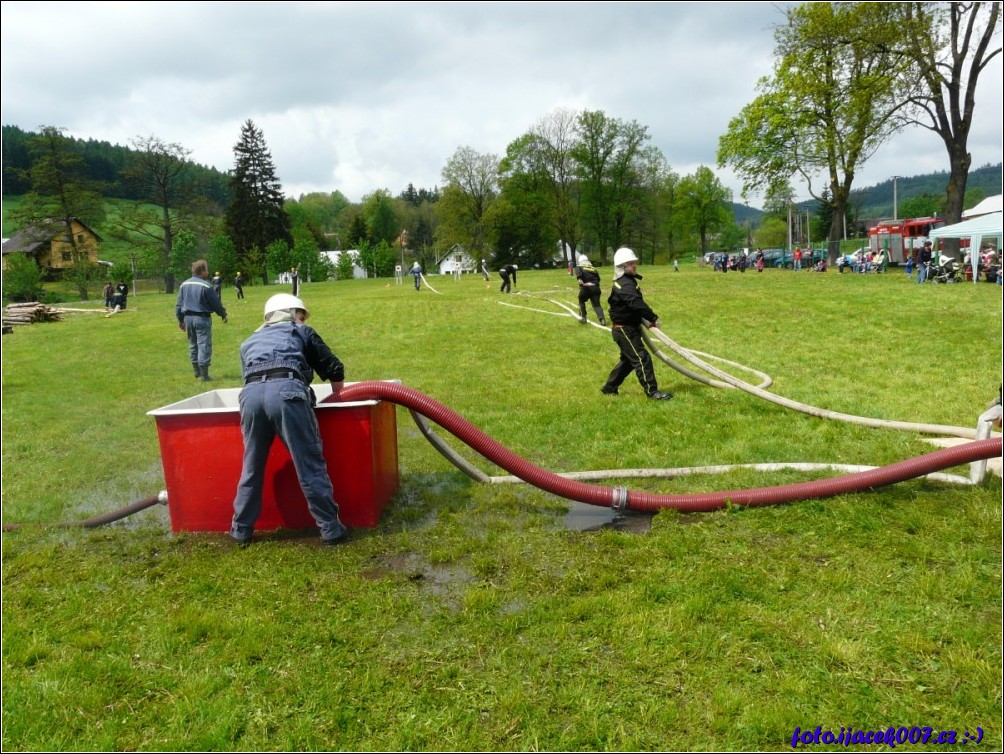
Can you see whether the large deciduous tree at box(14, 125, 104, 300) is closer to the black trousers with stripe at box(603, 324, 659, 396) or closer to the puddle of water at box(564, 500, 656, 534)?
the black trousers with stripe at box(603, 324, 659, 396)

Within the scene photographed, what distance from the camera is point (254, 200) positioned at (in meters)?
5.96

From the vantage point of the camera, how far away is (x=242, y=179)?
585 centimetres

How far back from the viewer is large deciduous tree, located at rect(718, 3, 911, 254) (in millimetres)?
8891

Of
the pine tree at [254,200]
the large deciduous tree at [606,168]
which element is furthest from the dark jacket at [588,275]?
the pine tree at [254,200]

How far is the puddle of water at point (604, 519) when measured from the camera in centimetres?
463

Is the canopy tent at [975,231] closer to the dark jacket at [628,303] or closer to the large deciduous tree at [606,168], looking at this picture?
the large deciduous tree at [606,168]

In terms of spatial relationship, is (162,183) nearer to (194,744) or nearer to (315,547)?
(315,547)

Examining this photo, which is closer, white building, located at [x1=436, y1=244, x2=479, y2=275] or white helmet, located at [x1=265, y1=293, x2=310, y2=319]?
white helmet, located at [x1=265, y1=293, x2=310, y2=319]

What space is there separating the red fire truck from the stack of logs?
3795 cm

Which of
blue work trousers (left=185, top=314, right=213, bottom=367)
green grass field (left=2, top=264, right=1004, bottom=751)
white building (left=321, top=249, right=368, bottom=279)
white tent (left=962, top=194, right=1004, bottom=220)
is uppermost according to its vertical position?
white tent (left=962, top=194, right=1004, bottom=220)

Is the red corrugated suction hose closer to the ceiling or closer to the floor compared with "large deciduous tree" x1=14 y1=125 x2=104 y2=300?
closer to the floor

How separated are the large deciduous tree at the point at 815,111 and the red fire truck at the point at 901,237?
21.8 meters

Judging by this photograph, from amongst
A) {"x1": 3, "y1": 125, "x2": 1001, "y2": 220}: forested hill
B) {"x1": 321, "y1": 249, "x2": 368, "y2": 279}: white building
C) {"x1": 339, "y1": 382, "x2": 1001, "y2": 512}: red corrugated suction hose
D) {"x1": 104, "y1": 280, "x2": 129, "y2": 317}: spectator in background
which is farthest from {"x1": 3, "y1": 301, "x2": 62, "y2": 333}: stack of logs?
{"x1": 339, "y1": 382, "x2": 1001, "y2": 512}: red corrugated suction hose

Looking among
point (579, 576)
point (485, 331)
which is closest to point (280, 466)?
point (579, 576)
